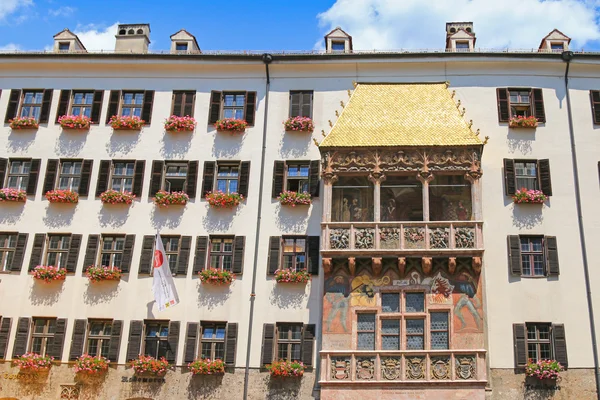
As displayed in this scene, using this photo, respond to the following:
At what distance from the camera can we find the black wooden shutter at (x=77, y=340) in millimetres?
28156

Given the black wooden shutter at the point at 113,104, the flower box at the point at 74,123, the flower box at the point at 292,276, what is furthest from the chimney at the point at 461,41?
the flower box at the point at 74,123

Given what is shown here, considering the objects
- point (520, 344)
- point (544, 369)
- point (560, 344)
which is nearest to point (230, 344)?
point (520, 344)

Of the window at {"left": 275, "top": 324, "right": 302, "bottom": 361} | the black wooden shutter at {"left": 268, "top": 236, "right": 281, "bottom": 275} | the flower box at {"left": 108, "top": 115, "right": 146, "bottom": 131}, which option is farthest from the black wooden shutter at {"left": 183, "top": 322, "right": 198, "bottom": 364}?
the flower box at {"left": 108, "top": 115, "right": 146, "bottom": 131}

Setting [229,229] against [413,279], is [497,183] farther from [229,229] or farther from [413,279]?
[229,229]

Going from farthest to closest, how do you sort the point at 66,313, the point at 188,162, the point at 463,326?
the point at 188,162
the point at 66,313
the point at 463,326

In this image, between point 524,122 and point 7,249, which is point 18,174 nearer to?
point 7,249

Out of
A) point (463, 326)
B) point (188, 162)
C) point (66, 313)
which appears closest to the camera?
point (463, 326)

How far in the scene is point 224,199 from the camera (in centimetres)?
2956

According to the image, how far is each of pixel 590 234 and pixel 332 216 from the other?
10.1m

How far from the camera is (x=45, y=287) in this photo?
1150 inches

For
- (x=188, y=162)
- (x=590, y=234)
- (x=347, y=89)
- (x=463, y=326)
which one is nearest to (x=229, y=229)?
→ (x=188, y=162)

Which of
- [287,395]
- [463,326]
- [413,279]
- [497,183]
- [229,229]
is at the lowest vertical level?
[287,395]

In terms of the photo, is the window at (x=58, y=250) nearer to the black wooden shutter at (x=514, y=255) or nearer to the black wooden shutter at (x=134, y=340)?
the black wooden shutter at (x=134, y=340)

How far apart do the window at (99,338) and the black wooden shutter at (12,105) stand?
33.4 ft
